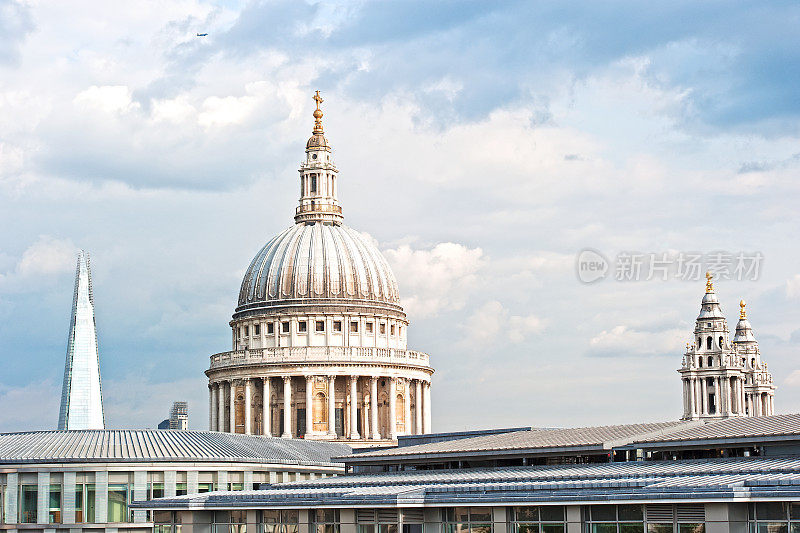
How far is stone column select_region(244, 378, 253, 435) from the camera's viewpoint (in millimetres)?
169500

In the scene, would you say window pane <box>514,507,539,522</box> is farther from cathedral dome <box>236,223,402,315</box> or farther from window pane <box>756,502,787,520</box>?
cathedral dome <box>236,223,402,315</box>

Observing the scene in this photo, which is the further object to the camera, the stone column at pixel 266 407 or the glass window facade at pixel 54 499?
the stone column at pixel 266 407

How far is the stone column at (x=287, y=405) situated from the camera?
16680 cm

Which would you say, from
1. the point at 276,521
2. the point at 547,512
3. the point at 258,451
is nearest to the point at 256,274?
the point at 258,451

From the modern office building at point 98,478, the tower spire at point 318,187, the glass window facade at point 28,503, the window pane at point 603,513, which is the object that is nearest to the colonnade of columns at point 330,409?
the tower spire at point 318,187

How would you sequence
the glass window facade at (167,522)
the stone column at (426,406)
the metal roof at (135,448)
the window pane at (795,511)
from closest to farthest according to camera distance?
the window pane at (795,511) < the glass window facade at (167,522) < the metal roof at (135,448) < the stone column at (426,406)

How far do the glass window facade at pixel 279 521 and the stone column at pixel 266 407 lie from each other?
3502 inches

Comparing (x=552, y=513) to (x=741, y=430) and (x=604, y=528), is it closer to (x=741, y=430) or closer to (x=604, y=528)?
(x=604, y=528)

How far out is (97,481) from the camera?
104 m

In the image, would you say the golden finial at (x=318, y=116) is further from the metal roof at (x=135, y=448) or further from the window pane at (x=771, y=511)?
the window pane at (x=771, y=511)

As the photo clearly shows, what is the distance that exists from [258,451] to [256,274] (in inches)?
2445

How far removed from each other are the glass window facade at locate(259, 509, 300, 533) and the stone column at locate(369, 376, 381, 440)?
89.7 metres

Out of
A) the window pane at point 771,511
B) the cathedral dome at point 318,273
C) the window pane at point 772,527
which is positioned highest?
the cathedral dome at point 318,273

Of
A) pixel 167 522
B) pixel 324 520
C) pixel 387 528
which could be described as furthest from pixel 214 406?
pixel 387 528
